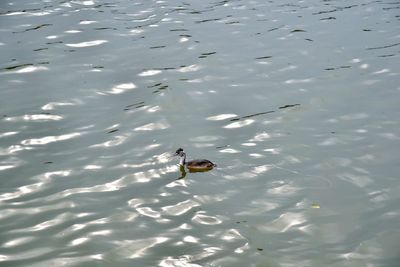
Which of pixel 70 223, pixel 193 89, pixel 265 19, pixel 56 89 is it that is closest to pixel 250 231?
pixel 70 223

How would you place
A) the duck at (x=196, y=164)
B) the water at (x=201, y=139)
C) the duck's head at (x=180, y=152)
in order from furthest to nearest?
the duck's head at (x=180, y=152)
the duck at (x=196, y=164)
the water at (x=201, y=139)

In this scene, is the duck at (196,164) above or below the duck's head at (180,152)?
below

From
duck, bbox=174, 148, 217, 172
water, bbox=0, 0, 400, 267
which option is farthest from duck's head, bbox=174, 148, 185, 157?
water, bbox=0, 0, 400, 267

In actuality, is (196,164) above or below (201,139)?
above

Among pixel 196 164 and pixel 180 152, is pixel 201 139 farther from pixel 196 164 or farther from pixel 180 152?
pixel 196 164

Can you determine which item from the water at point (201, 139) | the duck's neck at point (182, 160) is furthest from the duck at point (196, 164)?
the water at point (201, 139)

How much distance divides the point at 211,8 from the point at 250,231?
1141cm

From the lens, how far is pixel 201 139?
33.0 feet

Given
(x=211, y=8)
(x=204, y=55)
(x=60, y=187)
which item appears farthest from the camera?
(x=211, y=8)

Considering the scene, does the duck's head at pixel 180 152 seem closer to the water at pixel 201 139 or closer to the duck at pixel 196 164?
the duck at pixel 196 164

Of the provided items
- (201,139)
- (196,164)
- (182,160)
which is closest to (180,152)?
(182,160)

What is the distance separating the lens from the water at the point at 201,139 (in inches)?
294

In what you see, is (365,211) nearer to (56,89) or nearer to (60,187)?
(60,187)

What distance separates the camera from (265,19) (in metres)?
16.7
